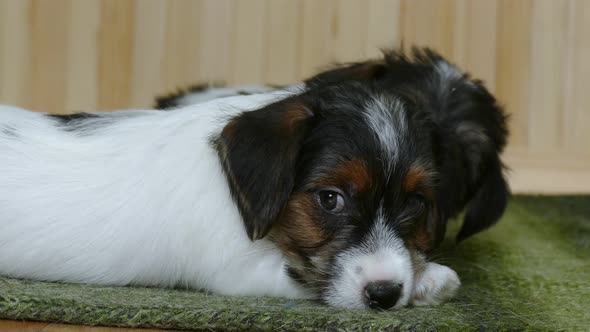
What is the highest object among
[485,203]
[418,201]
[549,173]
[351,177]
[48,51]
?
[48,51]

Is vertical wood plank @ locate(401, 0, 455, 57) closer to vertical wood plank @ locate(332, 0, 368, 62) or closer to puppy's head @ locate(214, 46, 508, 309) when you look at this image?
vertical wood plank @ locate(332, 0, 368, 62)

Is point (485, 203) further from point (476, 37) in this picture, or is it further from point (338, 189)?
point (476, 37)

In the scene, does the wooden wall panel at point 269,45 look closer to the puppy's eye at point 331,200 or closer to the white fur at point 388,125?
the white fur at point 388,125

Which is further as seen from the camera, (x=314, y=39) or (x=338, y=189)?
(x=314, y=39)

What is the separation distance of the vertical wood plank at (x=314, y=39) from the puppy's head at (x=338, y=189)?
251 centimetres

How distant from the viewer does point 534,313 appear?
2.94 m

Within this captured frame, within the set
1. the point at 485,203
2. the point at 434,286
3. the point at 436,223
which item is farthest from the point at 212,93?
the point at 434,286

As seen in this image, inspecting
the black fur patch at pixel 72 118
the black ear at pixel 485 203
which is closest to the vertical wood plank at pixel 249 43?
the black ear at pixel 485 203

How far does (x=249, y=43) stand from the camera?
18.2 feet

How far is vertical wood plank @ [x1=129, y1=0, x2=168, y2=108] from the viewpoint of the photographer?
5.49 metres

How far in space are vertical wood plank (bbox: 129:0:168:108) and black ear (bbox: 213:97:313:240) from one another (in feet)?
8.64

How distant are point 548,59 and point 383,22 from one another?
3.83 ft

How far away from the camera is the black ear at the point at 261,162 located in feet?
9.41

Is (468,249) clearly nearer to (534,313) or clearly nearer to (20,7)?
(534,313)
